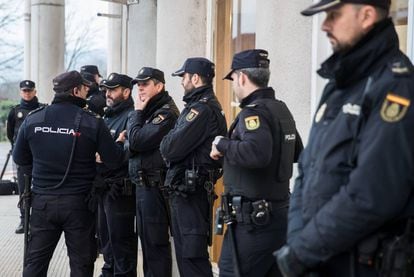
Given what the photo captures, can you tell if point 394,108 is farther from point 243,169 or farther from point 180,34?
point 180,34

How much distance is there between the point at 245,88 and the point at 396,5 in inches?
44.0

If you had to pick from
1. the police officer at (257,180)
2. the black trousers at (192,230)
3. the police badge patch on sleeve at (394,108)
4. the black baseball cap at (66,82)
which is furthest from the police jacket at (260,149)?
the black baseball cap at (66,82)

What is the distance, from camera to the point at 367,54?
2395 mm

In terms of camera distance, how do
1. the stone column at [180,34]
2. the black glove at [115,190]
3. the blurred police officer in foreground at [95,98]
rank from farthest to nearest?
the blurred police officer in foreground at [95,98] → the stone column at [180,34] → the black glove at [115,190]

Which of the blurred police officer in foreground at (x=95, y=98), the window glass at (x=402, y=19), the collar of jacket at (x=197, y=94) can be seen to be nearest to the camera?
the window glass at (x=402, y=19)

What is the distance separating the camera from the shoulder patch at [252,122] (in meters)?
3.81

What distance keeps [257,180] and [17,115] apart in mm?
6120

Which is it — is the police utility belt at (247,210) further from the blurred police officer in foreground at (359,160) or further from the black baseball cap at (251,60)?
the blurred police officer in foreground at (359,160)

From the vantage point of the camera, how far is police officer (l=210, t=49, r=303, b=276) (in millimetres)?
3834

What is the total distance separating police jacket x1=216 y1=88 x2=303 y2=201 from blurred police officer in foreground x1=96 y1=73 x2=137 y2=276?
1.96m

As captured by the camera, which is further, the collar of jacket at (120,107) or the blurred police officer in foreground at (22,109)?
the blurred police officer in foreground at (22,109)

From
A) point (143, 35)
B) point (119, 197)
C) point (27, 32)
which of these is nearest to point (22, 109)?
point (143, 35)

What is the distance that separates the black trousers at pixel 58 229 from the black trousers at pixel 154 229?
49cm

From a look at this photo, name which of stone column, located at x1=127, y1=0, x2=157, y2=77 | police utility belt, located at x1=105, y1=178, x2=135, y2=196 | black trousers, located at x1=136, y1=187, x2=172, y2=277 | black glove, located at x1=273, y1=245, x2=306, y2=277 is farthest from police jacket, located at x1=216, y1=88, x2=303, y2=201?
stone column, located at x1=127, y1=0, x2=157, y2=77
